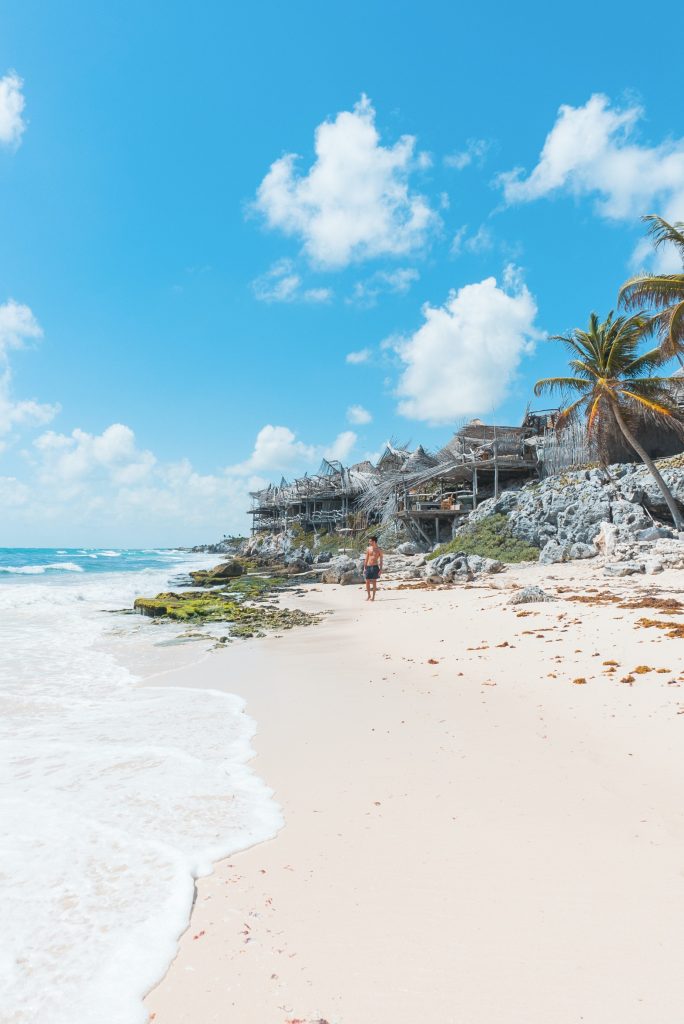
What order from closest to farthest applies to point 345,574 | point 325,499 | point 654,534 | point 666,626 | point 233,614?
1. point 666,626
2. point 233,614
3. point 654,534
4. point 345,574
5. point 325,499

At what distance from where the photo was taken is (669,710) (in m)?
5.20

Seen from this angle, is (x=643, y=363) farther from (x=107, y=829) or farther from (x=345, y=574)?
(x=107, y=829)

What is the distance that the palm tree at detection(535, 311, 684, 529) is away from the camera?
23609mm

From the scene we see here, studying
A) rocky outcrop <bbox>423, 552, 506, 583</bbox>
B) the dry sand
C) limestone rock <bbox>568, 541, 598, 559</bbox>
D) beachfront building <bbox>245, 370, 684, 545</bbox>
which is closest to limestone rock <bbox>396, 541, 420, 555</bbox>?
beachfront building <bbox>245, 370, 684, 545</bbox>

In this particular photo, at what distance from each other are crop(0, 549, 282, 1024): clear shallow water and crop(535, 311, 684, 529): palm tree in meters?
22.3

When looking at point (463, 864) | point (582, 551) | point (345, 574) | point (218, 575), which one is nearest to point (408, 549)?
point (345, 574)

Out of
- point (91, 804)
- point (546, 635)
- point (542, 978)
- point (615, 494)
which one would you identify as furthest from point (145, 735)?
point (615, 494)

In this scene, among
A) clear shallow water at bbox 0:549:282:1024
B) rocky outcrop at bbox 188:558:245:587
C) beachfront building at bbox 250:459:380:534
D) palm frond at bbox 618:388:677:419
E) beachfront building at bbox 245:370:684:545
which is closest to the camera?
clear shallow water at bbox 0:549:282:1024

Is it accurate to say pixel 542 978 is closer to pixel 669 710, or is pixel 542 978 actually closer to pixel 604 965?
pixel 604 965

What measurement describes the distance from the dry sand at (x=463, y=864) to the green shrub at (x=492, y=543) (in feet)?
52.5

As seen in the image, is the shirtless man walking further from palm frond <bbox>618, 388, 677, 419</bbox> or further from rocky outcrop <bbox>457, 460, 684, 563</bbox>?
palm frond <bbox>618, 388, 677, 419</bbox>

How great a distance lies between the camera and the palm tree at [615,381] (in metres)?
23.6

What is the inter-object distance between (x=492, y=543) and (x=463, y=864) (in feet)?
73.3

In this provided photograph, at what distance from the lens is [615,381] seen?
2369cm
